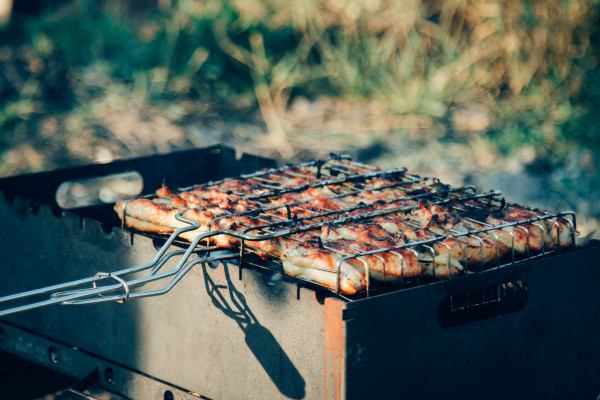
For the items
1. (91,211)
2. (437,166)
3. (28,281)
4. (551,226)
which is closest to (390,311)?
(551,226)

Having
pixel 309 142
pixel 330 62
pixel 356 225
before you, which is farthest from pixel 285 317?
pixel 330 62

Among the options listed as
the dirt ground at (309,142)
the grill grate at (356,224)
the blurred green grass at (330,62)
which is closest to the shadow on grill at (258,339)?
the grill grate at (356,224)

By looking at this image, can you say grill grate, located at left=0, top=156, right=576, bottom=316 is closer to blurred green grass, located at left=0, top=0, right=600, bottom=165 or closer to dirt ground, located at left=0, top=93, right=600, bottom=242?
dirt ground, located at left=0, top=93, right=600, bottom=242

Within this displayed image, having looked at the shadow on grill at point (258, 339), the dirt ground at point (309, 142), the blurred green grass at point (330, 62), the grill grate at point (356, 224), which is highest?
the blurred green grass at point (330, 62)

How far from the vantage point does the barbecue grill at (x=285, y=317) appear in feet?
6.89

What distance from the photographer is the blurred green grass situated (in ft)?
20.5

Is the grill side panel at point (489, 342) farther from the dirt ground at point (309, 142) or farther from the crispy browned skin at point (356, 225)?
the dirt ground at point (309, 142)

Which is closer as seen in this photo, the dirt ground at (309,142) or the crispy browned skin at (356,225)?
the crispy browned skin at (356,225)

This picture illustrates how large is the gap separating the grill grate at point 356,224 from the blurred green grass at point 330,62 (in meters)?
3.06

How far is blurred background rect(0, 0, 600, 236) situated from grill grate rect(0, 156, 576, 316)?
2.47 metres

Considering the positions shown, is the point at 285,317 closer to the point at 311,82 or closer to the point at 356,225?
the point at 356,225

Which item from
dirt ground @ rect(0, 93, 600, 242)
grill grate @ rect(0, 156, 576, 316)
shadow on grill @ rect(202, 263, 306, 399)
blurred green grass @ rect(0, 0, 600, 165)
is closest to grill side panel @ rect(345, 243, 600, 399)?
grill grate @ rect(0, 156, 576, 316)

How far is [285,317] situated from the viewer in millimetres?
2221

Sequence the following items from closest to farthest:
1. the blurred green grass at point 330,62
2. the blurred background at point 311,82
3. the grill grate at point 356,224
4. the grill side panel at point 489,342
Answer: the grill side panel at point 489,342 < the grill grate at point 356,224 < the blurred background at point 311,82 < the blurred green grass at point 330,62
